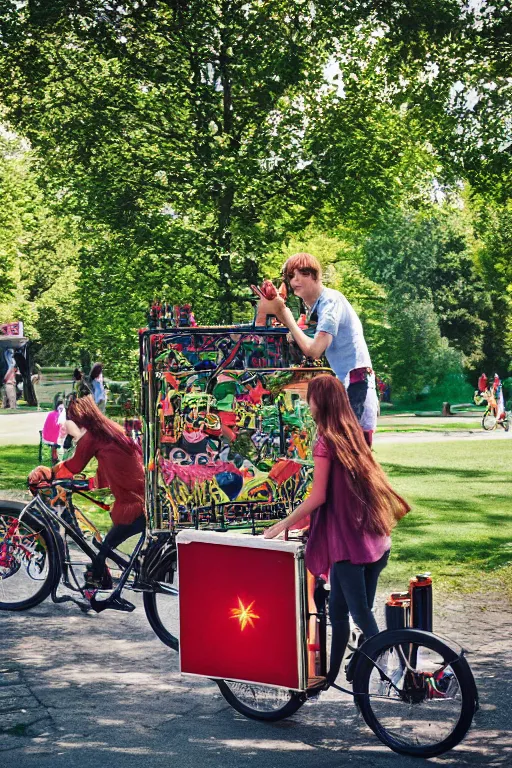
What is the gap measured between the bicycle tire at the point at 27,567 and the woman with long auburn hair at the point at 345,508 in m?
2.88

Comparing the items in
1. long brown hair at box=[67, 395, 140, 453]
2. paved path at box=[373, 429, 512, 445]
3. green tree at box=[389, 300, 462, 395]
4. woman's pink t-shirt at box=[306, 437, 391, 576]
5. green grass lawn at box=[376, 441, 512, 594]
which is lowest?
green grass lawn at box=[376, 441, 512, 594]

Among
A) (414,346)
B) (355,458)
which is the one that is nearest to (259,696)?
(355,458)

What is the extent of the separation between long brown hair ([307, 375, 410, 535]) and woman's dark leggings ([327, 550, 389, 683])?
203 mm

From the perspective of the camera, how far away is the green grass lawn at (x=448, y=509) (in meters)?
10.7

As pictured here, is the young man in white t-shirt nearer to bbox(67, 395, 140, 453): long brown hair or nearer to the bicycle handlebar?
bbox(67, 395, 140, 453): long brown hair

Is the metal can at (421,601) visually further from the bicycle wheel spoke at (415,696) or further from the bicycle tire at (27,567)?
the bicycle tire at (27,567)

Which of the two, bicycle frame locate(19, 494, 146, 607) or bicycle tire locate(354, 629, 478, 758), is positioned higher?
bicycle frame locate(19, 494, 146, 607)

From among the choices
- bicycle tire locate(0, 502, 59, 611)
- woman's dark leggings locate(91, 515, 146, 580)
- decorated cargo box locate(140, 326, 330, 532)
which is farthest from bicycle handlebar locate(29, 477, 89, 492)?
decorated cargo box locate(140, 326, 330, 532)

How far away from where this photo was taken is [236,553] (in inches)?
213

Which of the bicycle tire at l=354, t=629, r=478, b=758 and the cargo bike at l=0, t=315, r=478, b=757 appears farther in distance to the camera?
the cargo bike at l=0, t=315, r=478, b=757

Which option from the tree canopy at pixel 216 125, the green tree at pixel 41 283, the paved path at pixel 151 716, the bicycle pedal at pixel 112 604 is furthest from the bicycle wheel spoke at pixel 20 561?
the green tree at pixel 41 283

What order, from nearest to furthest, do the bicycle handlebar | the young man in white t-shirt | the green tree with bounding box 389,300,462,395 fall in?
the young man in white t-shirt → the bicycle handlebar → the green tree with bounding box 389,300,462,395

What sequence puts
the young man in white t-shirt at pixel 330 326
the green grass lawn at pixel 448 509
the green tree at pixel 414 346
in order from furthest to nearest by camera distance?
the green tree at pixel 414 346
the green grass lawn at pixel 448 509
the young man in white t-shirt at pixel 330 326

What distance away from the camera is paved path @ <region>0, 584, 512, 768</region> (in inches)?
205
